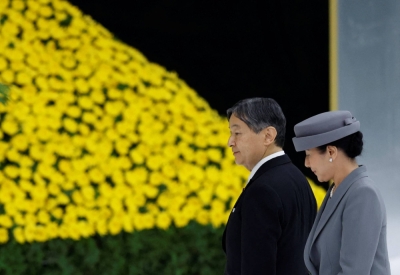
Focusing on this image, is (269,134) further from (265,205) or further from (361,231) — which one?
(361,231)

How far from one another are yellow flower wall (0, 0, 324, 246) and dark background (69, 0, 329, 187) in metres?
0.09

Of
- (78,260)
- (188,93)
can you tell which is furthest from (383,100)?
(78,260)

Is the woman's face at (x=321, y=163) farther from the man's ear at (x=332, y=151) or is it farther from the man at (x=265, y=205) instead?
the man at (x=265, y=205)

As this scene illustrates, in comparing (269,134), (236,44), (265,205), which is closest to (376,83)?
(236,44)

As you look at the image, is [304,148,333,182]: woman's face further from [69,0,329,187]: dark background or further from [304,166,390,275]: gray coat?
[69,0,329,187]: dark background

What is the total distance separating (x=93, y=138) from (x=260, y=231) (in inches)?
92.4

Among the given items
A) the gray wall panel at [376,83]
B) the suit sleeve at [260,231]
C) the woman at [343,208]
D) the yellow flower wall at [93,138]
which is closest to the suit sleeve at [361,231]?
the woman at [343,208]

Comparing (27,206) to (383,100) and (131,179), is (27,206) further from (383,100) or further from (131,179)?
(383,100)

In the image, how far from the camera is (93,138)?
4398mm

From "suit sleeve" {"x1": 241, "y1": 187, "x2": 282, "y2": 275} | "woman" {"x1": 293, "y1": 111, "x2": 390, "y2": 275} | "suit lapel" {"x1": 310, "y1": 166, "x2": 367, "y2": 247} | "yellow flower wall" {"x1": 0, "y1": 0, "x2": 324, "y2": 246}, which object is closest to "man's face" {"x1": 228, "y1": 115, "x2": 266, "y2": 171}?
"suit sleeve" {"x1": 241, "y1": 187, "x2": 282, "y2": 275}

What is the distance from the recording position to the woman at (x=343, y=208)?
189 centimetres

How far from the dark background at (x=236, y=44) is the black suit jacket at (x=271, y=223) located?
212cm

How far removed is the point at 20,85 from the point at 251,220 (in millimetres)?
2569

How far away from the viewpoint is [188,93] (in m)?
4.51
